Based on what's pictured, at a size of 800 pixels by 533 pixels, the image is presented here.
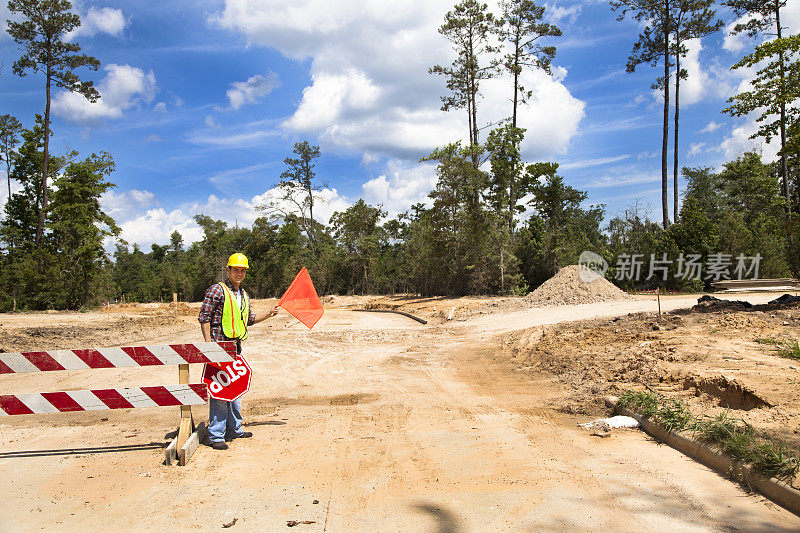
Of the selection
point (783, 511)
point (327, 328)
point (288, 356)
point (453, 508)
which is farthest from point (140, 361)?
point (327, 328)

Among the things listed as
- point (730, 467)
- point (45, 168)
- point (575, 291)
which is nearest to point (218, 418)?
point (730, 467)

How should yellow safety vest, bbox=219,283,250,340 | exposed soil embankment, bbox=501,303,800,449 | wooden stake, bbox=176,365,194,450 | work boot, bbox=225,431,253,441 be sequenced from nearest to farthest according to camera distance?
wooden stake, bbox=176,365,194,450
yellow safety vest, bbox=219,283,250,340
work boot, bbox=225,431,253,441
exposed soil embankment, bbox=501,303,800,449

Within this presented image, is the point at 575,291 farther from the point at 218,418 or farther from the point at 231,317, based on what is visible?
the point at 218,418

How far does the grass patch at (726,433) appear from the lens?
381 cm

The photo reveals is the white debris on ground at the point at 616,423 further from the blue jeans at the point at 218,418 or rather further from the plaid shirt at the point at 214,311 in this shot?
the plaid shirt at the point at 214,311

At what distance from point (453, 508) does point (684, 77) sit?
35.8 meters

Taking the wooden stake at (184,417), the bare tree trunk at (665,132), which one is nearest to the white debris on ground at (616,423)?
the wooden stake at (184,417)

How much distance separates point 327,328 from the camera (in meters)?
17.8

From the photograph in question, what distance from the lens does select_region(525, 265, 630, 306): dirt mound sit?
2066 centimetres

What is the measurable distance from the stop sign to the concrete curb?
178 inches

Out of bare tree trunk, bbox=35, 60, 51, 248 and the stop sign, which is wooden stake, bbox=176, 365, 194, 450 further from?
bare tree trunk, bbox=35, 60, 51, 248

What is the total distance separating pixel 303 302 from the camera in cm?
625

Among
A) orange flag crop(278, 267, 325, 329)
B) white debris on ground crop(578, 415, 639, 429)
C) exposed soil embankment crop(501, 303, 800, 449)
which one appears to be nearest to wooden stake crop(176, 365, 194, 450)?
orange flag crop(278, 267, 325, 329)

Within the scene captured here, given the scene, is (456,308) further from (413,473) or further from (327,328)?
(413,473)
